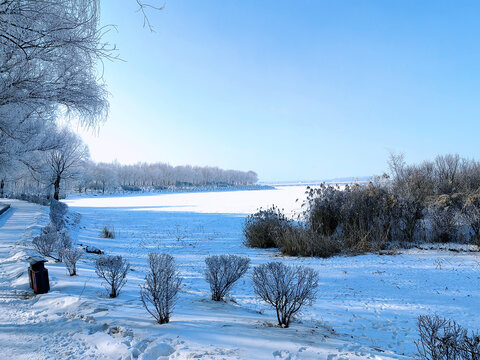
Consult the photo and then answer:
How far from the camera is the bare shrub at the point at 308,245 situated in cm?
1002

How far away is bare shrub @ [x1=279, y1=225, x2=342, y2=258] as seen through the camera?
32.9ft

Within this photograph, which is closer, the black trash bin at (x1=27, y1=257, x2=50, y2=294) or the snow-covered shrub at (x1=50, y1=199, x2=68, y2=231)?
the black trash bin at (x1=27, y1=257, x2=50, y2=294)

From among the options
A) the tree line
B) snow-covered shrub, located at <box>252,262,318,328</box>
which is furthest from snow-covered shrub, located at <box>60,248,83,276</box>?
snow-covered shrub, located at <box>252,262,318,328</box>

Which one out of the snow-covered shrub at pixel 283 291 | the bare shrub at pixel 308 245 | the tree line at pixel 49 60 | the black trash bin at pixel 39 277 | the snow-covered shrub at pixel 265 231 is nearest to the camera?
the tree line at pixel 49 60

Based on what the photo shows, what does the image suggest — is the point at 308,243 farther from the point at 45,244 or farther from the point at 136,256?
the point at 45,244

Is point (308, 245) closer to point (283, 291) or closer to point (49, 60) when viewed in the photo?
point (283, 291)

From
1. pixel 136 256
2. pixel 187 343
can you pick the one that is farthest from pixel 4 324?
pixel 136 256

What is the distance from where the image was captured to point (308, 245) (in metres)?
10.1

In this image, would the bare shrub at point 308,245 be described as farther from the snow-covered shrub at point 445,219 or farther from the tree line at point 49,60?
the tree line at point 49,60

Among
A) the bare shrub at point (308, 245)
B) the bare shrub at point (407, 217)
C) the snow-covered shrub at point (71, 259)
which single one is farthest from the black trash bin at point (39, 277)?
the bare shrub at point (407, 217)

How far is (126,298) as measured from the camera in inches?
196

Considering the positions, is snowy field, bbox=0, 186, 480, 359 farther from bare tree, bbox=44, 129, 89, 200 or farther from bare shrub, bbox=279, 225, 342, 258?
bare tree, bbox=44, 129, 89, 200

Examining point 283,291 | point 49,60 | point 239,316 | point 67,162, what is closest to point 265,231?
point 239,316

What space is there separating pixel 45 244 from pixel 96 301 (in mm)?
4094
